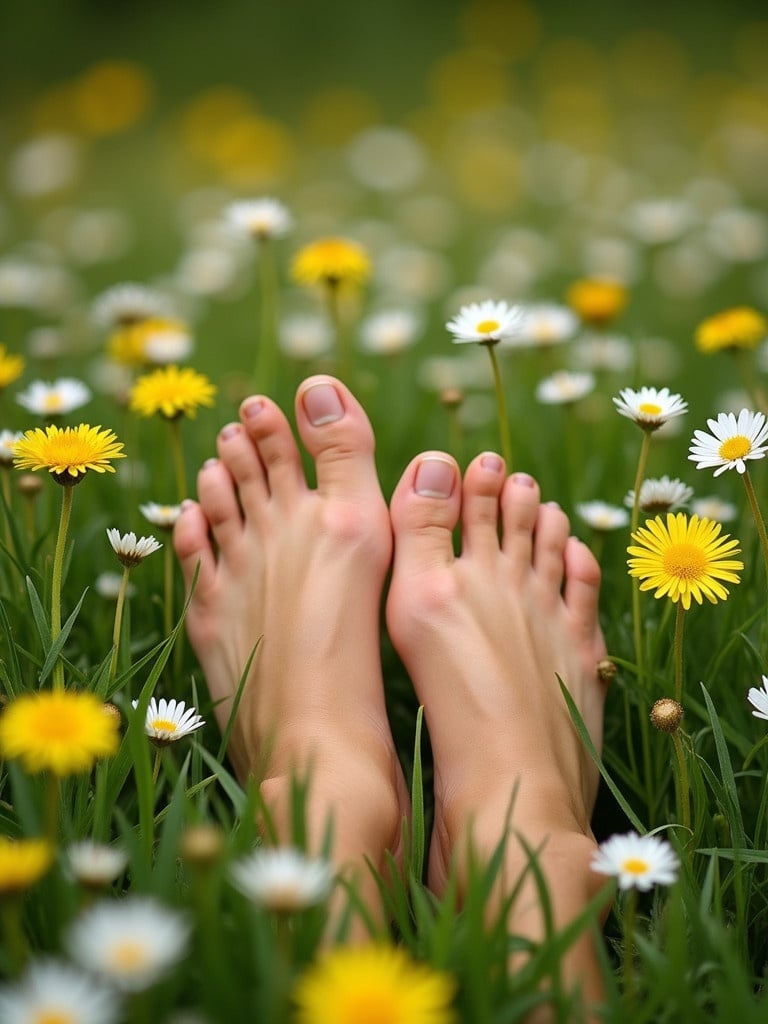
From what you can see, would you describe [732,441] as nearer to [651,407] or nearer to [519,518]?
[651,407]

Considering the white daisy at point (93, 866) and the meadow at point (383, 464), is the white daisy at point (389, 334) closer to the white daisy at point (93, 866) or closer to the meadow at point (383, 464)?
the meadow at point (383, 464)

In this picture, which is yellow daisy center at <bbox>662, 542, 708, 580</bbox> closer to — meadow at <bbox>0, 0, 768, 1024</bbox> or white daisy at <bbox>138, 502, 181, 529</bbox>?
meadow at <bbox>0, 0, 768, 1024</bbox>

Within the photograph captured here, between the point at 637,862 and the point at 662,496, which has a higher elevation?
the point at 662,496

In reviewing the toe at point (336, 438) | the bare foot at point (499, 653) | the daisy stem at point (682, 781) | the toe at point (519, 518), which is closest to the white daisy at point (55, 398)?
the toe at point (336, 438)

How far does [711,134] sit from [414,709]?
9.97ft

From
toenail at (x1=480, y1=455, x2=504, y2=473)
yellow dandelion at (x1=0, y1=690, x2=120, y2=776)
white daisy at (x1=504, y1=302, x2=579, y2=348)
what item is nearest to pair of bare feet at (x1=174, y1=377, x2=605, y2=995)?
toenail at (x1=480, y1=455, x2=504, y2=473)

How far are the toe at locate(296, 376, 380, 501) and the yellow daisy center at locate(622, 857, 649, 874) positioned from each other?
0.54 metres

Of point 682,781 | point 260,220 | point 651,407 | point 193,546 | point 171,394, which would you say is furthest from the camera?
point 260,220

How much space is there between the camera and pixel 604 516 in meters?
1.10

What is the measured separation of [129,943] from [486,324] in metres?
0.69

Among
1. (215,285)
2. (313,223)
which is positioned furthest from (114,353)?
(313,223)

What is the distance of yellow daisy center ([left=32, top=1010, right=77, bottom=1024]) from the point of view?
0.49 m

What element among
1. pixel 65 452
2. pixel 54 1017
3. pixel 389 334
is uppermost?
pixel 389 334

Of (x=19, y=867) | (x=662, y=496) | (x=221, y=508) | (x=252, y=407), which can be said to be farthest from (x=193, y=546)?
(x=19, y=867)
